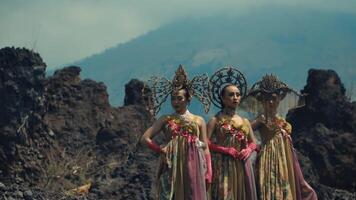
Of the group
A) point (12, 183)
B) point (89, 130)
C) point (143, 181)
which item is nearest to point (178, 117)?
point (143, 181)

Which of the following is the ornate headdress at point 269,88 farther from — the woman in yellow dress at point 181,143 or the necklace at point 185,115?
the necklace at point 185,115

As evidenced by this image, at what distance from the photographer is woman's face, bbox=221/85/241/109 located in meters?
10.5

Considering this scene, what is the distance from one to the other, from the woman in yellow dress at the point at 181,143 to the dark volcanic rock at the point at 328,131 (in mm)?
8710

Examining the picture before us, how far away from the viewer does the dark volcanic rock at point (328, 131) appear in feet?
66.9

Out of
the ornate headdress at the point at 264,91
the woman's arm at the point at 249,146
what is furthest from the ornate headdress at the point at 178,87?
the ornate headdress at the point at 264,91

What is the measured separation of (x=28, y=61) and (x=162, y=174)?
39.2 feet

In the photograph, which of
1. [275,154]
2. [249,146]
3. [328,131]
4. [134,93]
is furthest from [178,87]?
[134,93]

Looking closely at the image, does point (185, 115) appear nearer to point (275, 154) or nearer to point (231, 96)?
point (231, 96)

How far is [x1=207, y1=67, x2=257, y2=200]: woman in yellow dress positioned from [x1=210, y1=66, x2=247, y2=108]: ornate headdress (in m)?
0.10

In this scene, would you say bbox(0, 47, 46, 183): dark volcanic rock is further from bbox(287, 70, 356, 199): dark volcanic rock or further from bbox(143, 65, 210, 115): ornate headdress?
bbox(143, 65, 210, 115): ornate headdress

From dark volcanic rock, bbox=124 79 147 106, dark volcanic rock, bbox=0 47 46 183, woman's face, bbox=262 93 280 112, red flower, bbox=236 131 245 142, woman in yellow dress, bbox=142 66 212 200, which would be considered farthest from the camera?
dark volcanic rock, bbox=124 79 147 106

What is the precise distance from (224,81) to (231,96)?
0.94 feet

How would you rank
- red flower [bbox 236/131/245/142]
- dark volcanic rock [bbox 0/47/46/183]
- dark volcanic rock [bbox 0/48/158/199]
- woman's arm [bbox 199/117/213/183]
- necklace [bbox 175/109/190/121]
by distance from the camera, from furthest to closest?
dark volcanic rock [bbox 0/47/46/183], dark volcanic rock [bbox 0/48/158/199], red flower [bbox 236/131/245/142], necklace [bbox 175/109/190/121], woman's arm [bbox 199/117/213/183]

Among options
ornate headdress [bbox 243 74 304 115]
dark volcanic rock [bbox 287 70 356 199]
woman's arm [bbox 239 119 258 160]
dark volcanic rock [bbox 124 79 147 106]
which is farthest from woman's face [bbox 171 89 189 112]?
dark volcanic rock [bbox 124 79 147 106]
